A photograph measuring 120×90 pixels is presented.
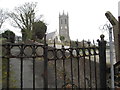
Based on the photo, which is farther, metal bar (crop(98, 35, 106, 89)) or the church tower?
the church tower

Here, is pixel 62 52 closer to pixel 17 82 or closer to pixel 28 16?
pixel 17 82

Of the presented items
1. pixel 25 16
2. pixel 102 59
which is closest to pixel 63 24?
pixel 25 16

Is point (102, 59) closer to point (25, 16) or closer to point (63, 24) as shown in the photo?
point (25, 16)

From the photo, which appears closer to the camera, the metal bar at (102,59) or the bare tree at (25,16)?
the metal bar at (102,59)

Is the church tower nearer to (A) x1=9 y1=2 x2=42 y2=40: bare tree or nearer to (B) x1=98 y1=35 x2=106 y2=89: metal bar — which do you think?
(A) x1=9 y1=2 x2=42 y2=40: bare tree

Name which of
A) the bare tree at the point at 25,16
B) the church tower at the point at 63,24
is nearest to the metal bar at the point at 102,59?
the bare tree at the point at 25,16

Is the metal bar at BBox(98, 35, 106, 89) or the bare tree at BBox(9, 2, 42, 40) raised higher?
the bare tree at BBox(9, 2, 42, 40)

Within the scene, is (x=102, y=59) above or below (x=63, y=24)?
below

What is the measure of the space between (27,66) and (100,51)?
4.77 metres

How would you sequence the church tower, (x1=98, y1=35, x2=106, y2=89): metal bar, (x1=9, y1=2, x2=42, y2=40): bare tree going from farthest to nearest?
the church tower
(x1=9, y1=2, x2=42, y2=40): bare tree
(x1=98, y1=35, x2=106, y2=89): metal bar

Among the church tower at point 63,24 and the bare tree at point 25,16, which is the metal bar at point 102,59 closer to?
the bare tree at point 25,16

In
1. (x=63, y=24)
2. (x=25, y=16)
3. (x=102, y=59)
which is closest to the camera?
(x=102, y=59)

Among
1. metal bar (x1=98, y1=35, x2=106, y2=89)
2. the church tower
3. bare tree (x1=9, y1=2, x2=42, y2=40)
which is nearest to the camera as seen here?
metal bar (x1=98, y1=35, x2=106, y2=89)

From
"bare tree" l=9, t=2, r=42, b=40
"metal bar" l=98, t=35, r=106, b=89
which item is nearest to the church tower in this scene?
"bare tree" l=9, t=2, r=42, b=40
